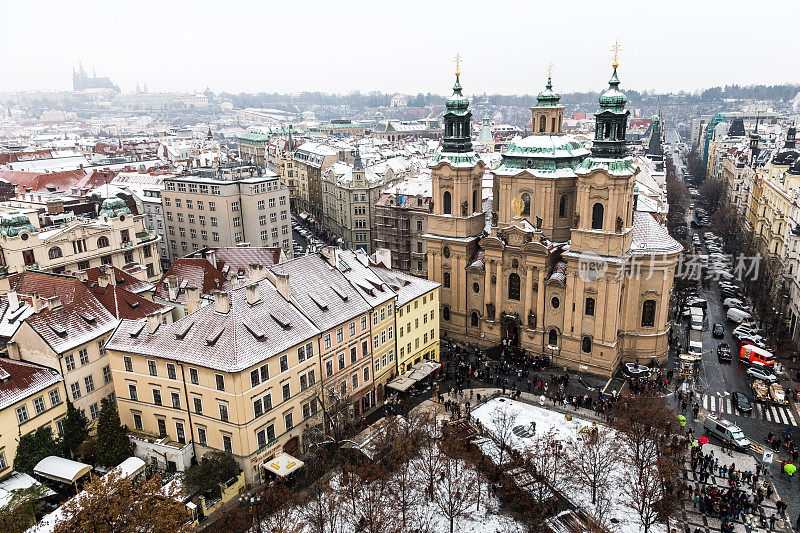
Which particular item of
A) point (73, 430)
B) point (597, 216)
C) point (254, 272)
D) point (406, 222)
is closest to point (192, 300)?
point (254, 272)

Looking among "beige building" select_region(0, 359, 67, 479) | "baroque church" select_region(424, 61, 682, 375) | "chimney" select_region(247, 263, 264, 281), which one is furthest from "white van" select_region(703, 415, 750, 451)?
"beige building" select_region(0, 359, 67, 479)

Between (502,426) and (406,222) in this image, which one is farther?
(406,222)

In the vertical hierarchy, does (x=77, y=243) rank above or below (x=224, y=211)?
above

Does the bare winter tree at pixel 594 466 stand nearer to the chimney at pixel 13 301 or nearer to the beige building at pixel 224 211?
the chimney at pixel 13 301

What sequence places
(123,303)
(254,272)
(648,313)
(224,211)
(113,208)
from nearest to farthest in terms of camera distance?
(254,272), (123,303), (648,313), (113,208), (224,211)

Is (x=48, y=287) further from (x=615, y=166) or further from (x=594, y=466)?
(x=615, y=166)

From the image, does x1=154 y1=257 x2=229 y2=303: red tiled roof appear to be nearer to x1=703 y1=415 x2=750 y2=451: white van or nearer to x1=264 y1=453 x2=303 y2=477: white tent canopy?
x1=264 y1=453 x2=303 y2=477: white tent canopy

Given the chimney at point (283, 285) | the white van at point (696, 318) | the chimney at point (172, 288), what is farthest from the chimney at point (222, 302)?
the white van at point (696, 318)

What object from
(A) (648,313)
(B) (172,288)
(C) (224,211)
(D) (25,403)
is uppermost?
(C) (224,211)
